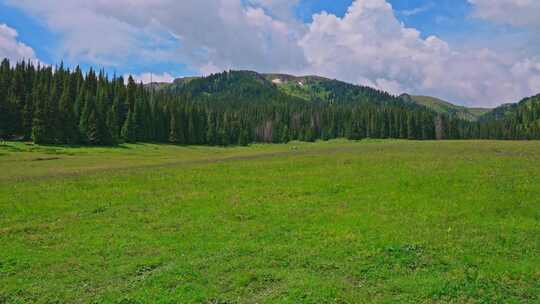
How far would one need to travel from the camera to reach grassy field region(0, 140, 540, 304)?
12109 millimetres

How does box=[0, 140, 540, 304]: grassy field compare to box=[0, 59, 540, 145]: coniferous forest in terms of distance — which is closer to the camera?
box=[0, 140, 540, 304]: grassy field

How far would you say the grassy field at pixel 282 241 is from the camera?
12109mm

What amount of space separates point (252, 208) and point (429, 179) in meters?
12.8

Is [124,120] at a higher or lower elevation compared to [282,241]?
higher

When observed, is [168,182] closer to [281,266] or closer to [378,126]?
[281,266]

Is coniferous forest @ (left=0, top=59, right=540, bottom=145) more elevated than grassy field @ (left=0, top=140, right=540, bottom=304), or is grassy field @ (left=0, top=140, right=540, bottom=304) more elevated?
coniferous forest @ (left=0, top=59, right=540, bottom=145)

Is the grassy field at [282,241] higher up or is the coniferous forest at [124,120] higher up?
the coniferous forest at [124,120]

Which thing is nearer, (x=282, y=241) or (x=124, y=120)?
(x=282, y=241)

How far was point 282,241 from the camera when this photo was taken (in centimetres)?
1698

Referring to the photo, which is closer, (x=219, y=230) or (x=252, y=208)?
(x=219, y=230)

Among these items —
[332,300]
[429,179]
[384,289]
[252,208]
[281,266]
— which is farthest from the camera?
[429,179]

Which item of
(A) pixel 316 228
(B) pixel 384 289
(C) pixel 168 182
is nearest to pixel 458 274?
(B) pixel 384 289

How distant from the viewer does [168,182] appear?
33562 millimetres

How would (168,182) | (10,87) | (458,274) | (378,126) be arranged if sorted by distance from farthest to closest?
1. (378,126)
2. (10,87)
3. (168,182)
4. (458,274)
